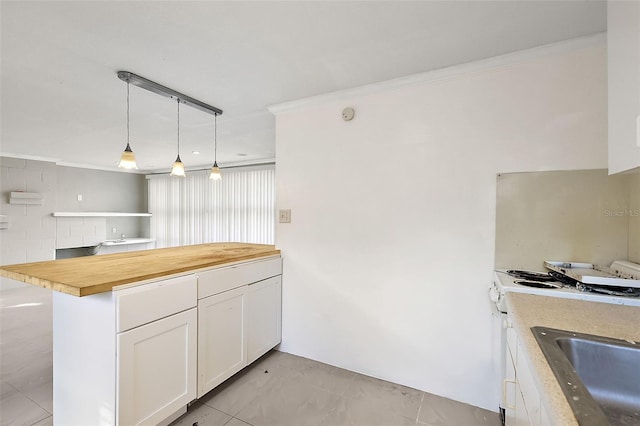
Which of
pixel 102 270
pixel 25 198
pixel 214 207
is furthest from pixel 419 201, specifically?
pixel 25 198

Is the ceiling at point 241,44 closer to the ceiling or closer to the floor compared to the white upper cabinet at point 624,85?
Answer: closer to the ceiling

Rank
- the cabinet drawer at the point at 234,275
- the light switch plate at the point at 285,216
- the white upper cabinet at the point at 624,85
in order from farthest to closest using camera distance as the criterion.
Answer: the light switch plate at the point at 285,216
the cabinet drawer at the point at 234,275
the white upper cabinet at the point at 624,85

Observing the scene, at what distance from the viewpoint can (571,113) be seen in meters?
1.57

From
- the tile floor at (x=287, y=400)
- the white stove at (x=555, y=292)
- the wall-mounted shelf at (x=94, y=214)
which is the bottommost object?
the tile floor at (x=287, y=400)

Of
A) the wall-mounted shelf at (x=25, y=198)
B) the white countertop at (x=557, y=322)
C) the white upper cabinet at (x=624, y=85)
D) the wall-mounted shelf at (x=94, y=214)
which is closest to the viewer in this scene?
the white countertop at (x=557, y=322)

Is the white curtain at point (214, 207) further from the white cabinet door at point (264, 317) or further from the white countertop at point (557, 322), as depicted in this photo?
the white countertop at point (557, 322)

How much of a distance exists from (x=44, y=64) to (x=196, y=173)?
4.02 meters

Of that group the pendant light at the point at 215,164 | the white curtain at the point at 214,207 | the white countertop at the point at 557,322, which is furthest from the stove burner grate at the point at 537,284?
the white curtain at the point at 214,207

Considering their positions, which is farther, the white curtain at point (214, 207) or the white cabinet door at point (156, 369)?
the white curtain at point (214, 207)

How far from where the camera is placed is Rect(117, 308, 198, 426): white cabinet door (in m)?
1.30

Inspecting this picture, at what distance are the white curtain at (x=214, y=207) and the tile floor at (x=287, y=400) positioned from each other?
3.08 m

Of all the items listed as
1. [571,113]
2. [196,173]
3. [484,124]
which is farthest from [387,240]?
[196,173]

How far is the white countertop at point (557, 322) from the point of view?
595 millimetres

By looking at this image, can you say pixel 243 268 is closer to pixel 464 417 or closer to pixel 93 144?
pixel 464 417
